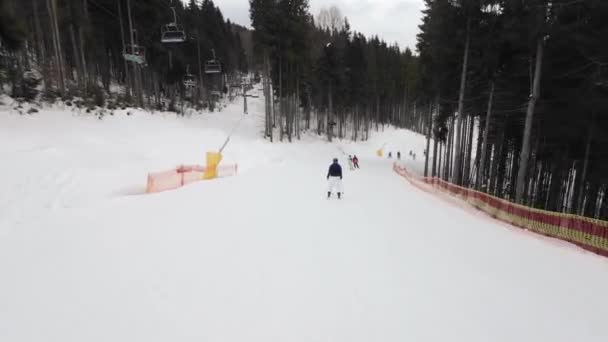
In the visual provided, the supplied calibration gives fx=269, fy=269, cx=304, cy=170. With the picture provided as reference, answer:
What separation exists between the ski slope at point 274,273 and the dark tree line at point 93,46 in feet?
34.6

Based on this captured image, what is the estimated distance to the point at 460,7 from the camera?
15633 mm

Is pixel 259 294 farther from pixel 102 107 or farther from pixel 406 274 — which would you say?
pixel 102 107

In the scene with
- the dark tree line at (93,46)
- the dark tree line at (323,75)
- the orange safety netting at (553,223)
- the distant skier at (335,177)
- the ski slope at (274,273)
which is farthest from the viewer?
the dark tree line at (323,75)

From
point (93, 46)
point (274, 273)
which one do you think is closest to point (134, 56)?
point (93, 46)

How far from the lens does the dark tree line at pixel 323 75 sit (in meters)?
29.5

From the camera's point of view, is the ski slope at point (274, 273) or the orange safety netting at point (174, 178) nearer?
the ski slope at point (274, 273)

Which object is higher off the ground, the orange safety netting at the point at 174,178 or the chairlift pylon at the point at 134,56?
the chairlift pylon at the point at 134,56

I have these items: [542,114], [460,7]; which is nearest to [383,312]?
[542,114]

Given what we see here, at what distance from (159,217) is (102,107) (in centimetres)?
1587

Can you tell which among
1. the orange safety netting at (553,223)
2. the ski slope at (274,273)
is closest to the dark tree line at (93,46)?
the ski slope at (274,273)

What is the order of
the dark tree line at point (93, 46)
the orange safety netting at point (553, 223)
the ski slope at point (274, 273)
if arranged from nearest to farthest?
the ski slope at point (274, 273) < the orange safety netting at point (553, 223) < the dark tree line at point (93, 46)

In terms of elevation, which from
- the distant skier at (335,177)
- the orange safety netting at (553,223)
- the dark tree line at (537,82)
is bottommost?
the orange safety netting at (553,223)

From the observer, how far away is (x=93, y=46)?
25.4m

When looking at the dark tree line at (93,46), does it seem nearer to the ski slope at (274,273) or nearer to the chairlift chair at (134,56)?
the chairlift chair at (134,56)
